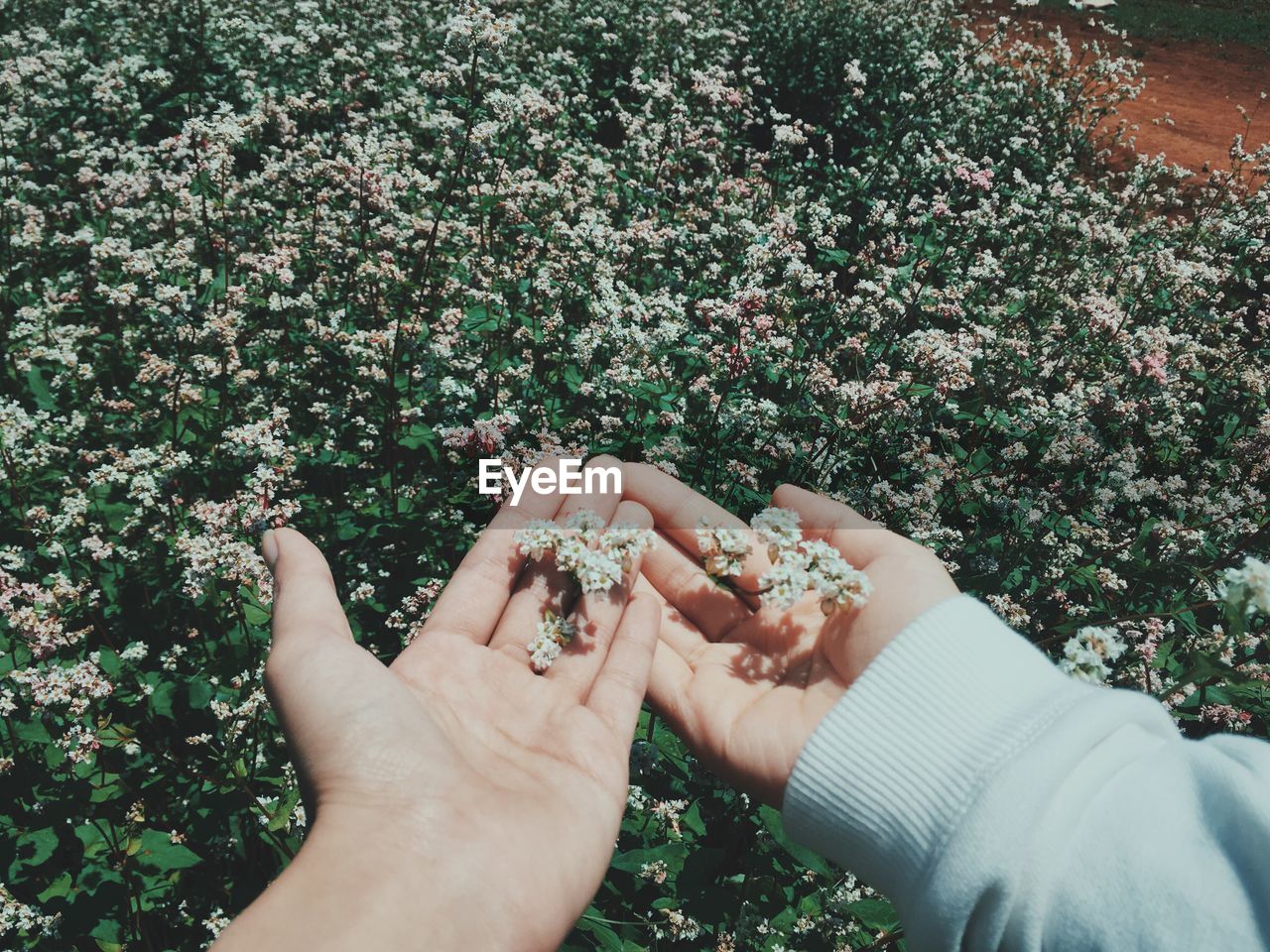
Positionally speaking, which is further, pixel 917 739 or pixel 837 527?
pixel 837 527

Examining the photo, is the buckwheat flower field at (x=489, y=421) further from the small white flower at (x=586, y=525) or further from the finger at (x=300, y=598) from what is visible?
the finger at (x=300, y=598)

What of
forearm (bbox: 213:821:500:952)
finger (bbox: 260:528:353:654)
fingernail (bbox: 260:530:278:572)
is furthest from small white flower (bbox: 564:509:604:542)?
forearm (bbox: 213:821:500:952)

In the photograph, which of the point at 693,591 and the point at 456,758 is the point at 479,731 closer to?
the point at 456,758

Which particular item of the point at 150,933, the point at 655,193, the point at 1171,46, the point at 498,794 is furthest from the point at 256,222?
the point at 1171,46

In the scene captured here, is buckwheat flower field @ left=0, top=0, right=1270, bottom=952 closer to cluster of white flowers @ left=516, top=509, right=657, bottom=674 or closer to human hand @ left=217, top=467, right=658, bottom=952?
cluster of white flowers @ left=516, top=509, right=657, bottom=674

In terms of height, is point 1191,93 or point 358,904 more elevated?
point 1191,93

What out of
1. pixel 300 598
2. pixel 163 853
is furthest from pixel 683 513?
pixel 163 853

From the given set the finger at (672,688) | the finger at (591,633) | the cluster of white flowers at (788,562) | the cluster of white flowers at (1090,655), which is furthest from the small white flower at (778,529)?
the cluster of white flowers at (1090,655)

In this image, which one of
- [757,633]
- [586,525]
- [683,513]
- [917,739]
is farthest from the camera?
[683,513]

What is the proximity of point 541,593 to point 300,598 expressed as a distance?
0.91 metres

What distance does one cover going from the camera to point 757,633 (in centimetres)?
325

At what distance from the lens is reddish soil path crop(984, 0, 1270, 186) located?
57.3ft

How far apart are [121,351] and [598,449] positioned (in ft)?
11.1

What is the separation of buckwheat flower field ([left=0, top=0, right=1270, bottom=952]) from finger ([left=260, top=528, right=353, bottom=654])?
28.7 inches
